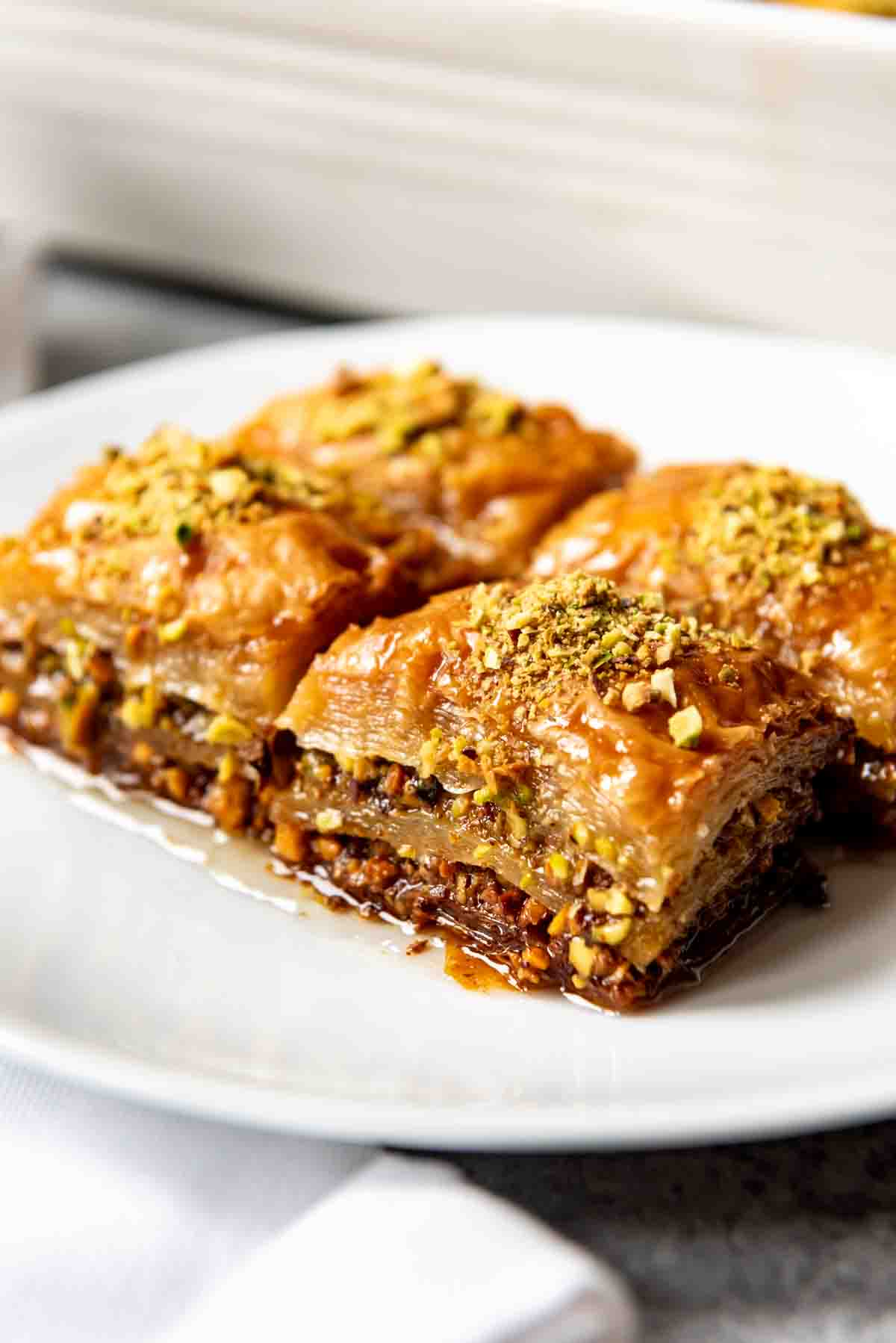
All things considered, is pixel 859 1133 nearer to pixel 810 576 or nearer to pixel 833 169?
pixel 810 576

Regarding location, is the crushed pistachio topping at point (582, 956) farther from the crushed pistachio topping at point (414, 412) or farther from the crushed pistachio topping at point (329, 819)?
the crushed pistachio topping at point (414, 412)

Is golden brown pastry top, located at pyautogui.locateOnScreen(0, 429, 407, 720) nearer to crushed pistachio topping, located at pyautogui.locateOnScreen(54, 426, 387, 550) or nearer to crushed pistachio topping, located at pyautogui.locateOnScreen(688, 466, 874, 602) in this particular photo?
crushed pistachio topping, located at pyautogui.locateOnScreen(54, 426, 387, 550)

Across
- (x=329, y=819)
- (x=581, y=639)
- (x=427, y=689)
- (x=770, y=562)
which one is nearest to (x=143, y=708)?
(x=329, y=819)

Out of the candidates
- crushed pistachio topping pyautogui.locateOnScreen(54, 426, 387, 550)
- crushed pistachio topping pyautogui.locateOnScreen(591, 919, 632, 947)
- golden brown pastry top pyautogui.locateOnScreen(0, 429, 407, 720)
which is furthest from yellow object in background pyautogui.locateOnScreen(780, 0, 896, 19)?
crushed pistachio topping pyautogui.locateOnScreen(591, 919, 632, 947)

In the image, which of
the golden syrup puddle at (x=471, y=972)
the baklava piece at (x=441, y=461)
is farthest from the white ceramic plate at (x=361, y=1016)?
the baklava piece at (x=441, y=461)

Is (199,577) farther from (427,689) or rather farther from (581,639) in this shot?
(581,639)

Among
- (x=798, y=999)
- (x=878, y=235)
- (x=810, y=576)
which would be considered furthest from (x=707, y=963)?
(x=878, y=235)
